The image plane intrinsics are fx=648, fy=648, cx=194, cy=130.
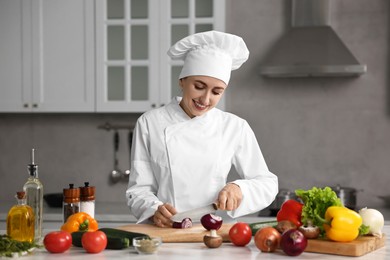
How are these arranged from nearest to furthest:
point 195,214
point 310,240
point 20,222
Result: point 310,240 → point 20,222 → point 195,214

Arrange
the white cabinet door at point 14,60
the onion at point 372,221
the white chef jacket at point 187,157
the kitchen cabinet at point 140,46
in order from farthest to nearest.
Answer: the white cabinet door at point 14,60, the kitchen cabinet at point 140,46, the white chef jacket at point 187,157, the onion at point 372,221

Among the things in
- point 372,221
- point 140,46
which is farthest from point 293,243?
point 140,46

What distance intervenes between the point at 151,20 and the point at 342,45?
1269 mm

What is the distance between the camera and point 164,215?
2.21m

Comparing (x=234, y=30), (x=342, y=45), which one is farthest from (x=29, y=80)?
(x=342, y=45)

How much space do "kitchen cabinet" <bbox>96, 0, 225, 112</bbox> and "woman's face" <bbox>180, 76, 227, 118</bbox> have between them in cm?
187

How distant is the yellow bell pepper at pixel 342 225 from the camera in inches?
75.2

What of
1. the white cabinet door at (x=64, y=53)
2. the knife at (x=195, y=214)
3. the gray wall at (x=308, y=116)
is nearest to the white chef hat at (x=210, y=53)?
the knife at (x=195, y=214)

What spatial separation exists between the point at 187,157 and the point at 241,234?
65cm

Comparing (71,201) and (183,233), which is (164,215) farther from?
(71,201)

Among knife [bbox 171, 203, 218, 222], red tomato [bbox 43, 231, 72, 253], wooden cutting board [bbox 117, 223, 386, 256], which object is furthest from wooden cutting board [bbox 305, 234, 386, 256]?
red tomato [bbox 43, 231, 72, 253]

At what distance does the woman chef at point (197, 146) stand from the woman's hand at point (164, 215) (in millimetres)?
191

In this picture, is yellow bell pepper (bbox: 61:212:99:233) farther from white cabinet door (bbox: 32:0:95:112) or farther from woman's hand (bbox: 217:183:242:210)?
white cabinet door (bbox: 32:0:95:112)

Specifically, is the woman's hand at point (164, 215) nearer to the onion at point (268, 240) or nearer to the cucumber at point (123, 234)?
the cucumber at point (123, 234)
